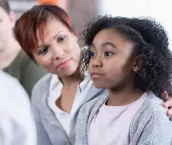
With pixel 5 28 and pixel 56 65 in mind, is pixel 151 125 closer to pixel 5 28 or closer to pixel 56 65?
pixel 56 65

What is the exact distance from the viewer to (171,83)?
974mm

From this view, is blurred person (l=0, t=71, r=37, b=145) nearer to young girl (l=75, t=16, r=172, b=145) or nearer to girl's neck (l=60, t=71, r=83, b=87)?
young girl (l=75, t=16, r=172, b=145)

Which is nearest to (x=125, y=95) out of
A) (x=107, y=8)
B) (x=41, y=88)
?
(x=41, y=88)

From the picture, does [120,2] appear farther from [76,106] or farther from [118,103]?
[118,103]

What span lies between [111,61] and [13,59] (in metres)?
0.79

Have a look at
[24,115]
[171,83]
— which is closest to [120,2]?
[171,83]

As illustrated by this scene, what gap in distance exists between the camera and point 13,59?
62.2 inches

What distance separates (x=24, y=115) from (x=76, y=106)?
587 mm

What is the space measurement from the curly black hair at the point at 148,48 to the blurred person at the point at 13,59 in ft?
2.00

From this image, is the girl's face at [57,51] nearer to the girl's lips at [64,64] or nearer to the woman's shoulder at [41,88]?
the girl's lips at [64,64]

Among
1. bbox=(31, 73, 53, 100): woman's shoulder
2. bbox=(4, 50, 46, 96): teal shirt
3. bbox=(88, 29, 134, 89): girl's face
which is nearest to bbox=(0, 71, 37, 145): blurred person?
bbox=(88, 29, 134, 89): girl's face

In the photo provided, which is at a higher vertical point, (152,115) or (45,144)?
(152,115)

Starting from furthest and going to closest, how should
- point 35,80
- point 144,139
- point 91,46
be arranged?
point 35,80 < point 91,46 < point 144,139

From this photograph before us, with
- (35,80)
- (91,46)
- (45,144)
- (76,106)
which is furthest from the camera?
(35,80)
